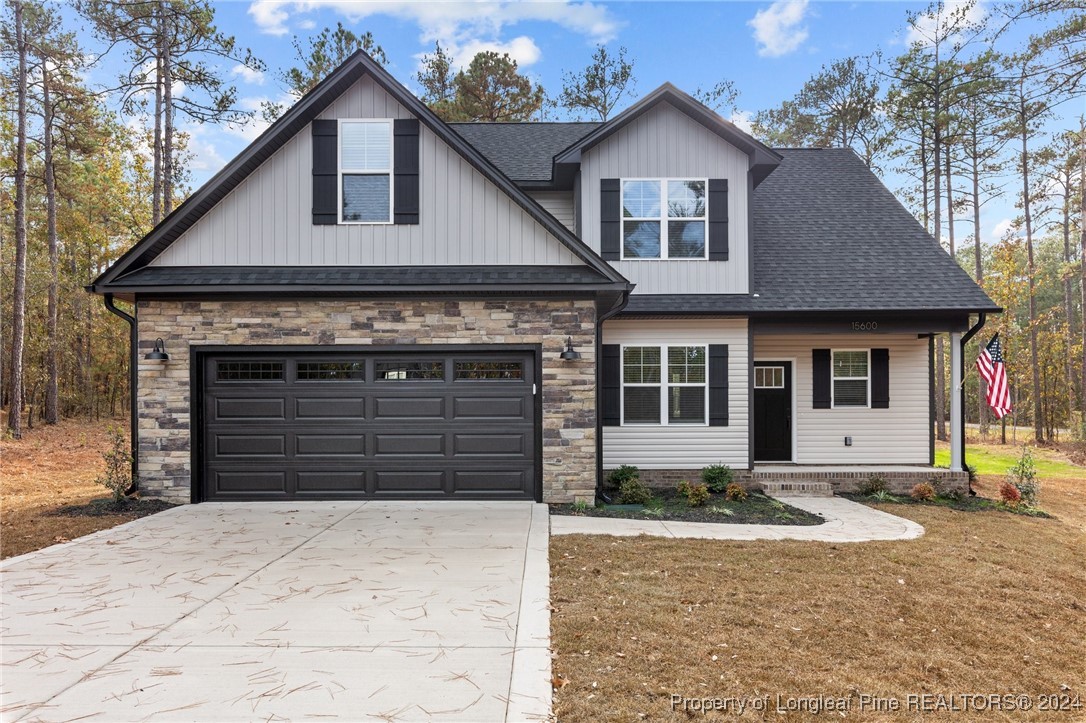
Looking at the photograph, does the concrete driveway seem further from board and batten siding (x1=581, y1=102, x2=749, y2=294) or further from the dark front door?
the dark front door

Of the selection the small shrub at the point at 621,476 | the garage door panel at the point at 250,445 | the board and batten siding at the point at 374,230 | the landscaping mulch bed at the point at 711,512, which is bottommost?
the landscaping mulch bed at the point at 711,512

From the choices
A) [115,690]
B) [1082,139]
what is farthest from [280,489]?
[1082,139]

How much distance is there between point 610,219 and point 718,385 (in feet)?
10.5

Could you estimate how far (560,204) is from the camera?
34.5ft

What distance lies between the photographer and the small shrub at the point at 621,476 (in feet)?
28.8

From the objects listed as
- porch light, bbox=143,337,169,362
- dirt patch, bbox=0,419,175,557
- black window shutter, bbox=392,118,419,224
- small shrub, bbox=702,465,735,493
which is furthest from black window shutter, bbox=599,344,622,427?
dirt patch, bbox=0,419,175,557

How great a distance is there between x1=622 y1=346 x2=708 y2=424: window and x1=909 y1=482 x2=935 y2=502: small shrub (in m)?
3.36

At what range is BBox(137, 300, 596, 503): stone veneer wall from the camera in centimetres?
805

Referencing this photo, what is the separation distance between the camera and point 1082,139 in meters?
15.2

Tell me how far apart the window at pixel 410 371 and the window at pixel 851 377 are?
276 inches

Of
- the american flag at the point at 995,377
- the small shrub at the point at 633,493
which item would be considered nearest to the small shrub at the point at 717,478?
the small shrub at the point at 633,493

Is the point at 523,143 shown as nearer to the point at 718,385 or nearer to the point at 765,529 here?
the point at 718,385

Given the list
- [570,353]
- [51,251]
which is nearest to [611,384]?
[570,353]

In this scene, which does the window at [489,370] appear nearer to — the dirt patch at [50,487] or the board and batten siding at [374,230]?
the board and batten siding at [374,230]
